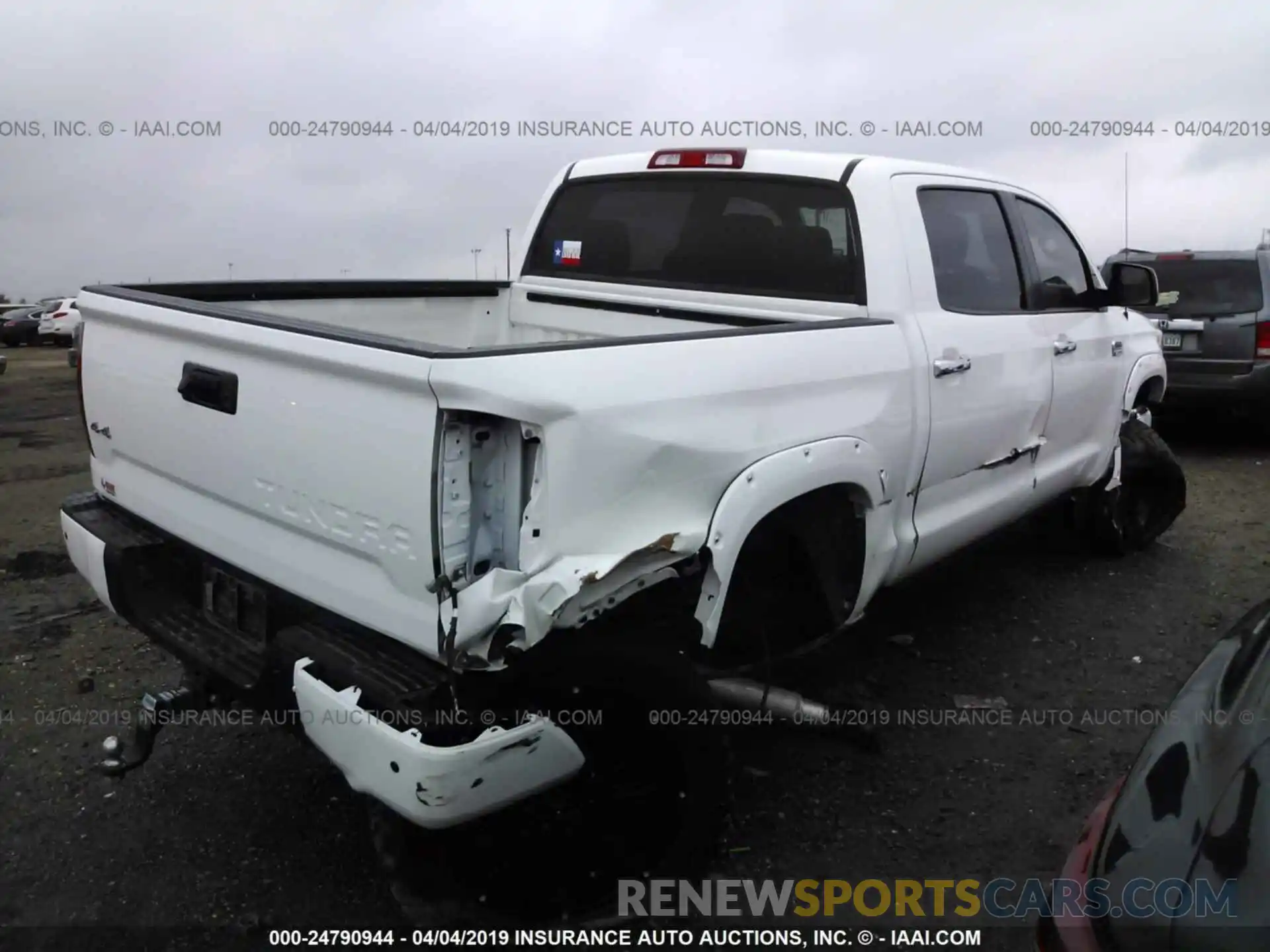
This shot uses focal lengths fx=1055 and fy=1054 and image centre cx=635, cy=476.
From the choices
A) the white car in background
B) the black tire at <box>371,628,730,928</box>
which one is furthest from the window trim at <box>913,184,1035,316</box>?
the white car in background

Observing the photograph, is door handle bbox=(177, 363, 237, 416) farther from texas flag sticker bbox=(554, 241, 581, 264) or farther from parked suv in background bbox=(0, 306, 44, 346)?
parked suv in background bbox=(0, 306, 44, 346)

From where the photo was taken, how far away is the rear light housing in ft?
12.7

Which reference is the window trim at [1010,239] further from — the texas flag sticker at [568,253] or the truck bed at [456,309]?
the texas flag sticker at [568,253]

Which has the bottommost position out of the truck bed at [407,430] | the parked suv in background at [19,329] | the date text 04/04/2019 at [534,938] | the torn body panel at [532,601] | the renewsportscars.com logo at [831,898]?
the parked suv in background at [19,329]

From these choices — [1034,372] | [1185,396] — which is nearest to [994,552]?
[1034,372]

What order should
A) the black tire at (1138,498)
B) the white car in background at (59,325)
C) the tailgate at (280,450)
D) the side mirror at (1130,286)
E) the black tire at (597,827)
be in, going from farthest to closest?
1. the white car in background at (59,325)
2. the black tire at (1138,498)
3. the side mirror at (1130,286)
4. the black tire at (597,827)
5. the tailgate at (280,450)

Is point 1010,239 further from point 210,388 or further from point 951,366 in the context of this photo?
point 210,388

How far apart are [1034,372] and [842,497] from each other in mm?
1449

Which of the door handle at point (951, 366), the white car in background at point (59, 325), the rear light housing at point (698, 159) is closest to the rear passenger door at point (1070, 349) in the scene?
the door handle at point (951, 366)

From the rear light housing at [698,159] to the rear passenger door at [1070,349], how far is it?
1.27 m

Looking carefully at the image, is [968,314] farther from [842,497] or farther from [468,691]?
[468,691]

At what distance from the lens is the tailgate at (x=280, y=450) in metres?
2.23

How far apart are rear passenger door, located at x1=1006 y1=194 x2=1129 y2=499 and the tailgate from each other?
2924mm

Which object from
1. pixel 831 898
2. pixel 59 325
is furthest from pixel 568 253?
pixel 59 325
